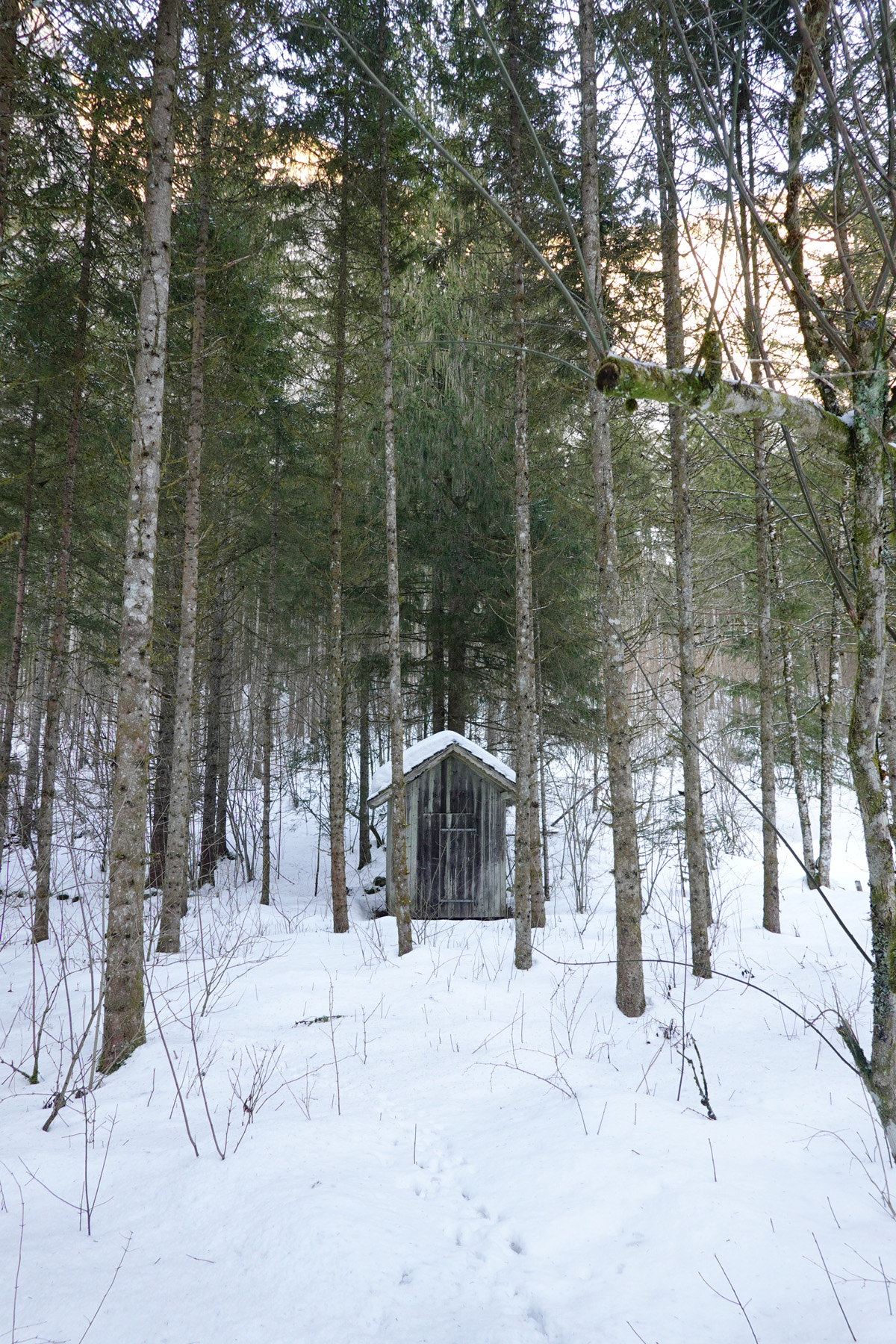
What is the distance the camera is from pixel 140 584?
5492 millimetres

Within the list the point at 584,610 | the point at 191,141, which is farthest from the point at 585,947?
the point at 191,141

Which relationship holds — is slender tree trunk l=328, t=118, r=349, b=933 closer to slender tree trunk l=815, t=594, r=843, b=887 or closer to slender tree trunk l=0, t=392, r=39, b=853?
slender tree trunk l=0, t=392, r=39, b=853

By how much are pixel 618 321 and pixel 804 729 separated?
37.8 feet

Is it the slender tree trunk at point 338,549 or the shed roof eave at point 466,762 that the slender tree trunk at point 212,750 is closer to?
the slender tree trunk at point 338,549

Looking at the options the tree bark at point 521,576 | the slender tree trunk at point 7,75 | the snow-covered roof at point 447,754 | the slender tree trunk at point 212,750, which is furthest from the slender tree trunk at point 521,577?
the slender tree trunk at point 212,750

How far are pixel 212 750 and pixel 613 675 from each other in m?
11.8

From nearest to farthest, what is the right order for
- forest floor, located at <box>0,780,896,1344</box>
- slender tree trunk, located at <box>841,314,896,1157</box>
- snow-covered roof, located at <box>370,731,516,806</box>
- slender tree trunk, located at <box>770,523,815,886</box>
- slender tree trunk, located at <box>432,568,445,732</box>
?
slender tree trunk, located at <box>841,314,896,1157</box> < forest floor, located at <box>0,780,896,1344</box> < slender tree trunk, located at <box>770,523,815,886</box> < snow-covered roof, located at <box>370,731,516,806</box> < slender tree trunk, located at <box>432,568,445,732</box>

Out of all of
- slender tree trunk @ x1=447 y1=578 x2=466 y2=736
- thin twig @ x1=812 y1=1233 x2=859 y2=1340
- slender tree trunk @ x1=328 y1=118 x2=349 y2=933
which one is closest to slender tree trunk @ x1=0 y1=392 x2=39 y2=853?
slender tree trunk @ x1=328 y1=118 x2=349 y2=933

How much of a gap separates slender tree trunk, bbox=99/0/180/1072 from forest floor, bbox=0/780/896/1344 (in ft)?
2.22

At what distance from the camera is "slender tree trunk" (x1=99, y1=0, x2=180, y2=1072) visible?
5254 mm

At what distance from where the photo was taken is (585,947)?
9.40 meters

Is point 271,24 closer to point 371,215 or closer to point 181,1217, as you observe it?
point 371,215

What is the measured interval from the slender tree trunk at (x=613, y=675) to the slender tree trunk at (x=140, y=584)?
3691 mm

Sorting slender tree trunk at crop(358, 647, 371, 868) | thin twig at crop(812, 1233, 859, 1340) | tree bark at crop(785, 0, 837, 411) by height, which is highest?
tree bark at crop(785, 0, 837, 411)
